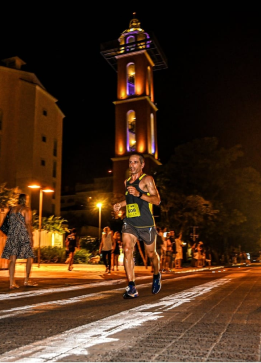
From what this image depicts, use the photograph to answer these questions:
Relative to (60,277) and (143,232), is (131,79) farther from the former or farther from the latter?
(143,232)

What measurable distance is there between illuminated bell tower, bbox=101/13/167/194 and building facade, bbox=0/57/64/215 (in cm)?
842

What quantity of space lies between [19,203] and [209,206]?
25507mm

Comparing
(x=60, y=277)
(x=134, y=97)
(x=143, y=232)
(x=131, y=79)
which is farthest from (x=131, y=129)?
(x=143, y=232)

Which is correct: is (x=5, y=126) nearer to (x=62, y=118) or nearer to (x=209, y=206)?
(x=62, y=118)

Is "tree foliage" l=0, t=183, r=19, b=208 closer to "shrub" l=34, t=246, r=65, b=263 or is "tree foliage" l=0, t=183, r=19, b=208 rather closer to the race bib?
"shrub" l=34, t=246, r=65, b=263

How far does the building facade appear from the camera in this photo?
133 ft

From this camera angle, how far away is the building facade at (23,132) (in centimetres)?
4069

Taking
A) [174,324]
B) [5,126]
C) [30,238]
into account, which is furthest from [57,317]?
[5,126]

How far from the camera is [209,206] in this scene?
106ft

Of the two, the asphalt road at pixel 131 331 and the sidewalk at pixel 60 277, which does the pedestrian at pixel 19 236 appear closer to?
the sidewalk at pixel 60 277

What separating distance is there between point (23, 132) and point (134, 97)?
13.8 meters

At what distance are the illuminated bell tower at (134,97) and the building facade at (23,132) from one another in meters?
8.42

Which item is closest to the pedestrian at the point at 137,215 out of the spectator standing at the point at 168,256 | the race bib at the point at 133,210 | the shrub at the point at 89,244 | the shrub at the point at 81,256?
the race bib at the point at 133,210

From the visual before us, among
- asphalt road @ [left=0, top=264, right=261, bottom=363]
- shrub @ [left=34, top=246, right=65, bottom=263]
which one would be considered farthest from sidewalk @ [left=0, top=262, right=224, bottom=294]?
shrub @ [left=34, top=246, right=65, bottom=263]
